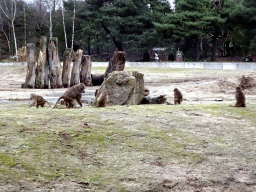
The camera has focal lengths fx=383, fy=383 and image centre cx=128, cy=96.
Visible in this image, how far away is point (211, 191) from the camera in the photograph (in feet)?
18.7

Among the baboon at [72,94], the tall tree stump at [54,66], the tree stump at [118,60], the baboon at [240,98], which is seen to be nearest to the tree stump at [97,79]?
the tall tree stump at [54,66]

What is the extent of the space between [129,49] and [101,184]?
40.2 metres

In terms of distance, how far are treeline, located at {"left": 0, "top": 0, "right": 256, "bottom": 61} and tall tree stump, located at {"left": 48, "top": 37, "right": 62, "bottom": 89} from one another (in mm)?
20114

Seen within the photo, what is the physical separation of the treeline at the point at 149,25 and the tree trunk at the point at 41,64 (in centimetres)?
2050

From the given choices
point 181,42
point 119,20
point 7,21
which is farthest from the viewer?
point 7,21

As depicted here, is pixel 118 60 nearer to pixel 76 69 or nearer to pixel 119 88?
pixel 76 69

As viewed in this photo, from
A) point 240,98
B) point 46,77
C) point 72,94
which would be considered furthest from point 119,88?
point 46,77

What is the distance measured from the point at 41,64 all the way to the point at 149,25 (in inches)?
1054

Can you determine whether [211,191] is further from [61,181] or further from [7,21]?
[7,21]

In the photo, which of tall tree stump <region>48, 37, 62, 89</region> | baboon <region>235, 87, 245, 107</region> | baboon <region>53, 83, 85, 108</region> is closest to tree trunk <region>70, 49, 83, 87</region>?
tall tree stump <region>48, 37, 62, 89</region>

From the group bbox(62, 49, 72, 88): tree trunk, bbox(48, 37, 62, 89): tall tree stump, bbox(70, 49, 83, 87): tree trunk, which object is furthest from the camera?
bbox(70, 49, 83, 87): tree trunk

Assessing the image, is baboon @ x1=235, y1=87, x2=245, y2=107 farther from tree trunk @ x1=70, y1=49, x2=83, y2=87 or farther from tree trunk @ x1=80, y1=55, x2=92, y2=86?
tree trunk @ x1=80, y1=55, x2=92, y2=86

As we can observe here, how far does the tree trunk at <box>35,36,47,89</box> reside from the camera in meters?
20.3

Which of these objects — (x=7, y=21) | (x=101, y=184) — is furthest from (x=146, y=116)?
(x=7, y=21)
